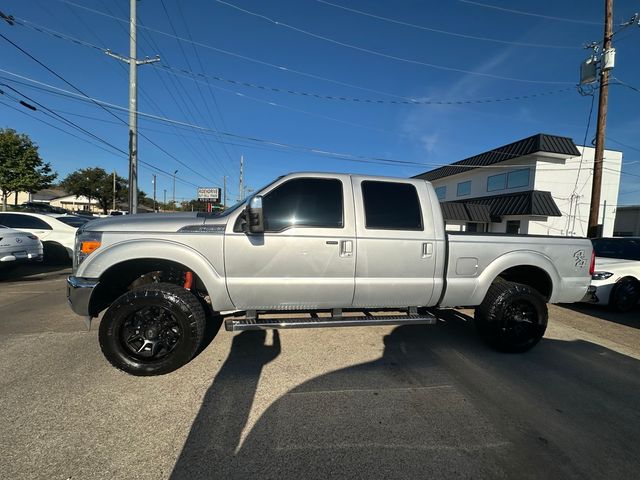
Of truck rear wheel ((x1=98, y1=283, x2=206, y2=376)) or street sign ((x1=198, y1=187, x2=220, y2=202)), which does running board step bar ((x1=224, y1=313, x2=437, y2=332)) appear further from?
street sign ((x1=198, y1=187, x2=220, y2=202))

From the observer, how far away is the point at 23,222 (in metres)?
9.12

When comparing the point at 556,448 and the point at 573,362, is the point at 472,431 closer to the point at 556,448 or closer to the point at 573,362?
the point at 556,448

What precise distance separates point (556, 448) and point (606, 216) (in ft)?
86.0

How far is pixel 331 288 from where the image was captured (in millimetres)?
3350

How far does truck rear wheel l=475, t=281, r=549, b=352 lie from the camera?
371 cm

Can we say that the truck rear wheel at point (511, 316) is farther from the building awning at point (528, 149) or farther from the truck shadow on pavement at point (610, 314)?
the building awning at point (528, 149)

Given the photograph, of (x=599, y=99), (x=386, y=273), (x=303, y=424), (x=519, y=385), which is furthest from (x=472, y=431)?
(x=599, y=99)

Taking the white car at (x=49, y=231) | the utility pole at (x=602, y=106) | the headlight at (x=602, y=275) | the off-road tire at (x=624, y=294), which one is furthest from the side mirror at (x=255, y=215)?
the utility pole at (x=602, y=106)

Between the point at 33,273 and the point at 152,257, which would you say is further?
the point at 33,273

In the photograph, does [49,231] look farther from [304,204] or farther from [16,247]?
[304,204]

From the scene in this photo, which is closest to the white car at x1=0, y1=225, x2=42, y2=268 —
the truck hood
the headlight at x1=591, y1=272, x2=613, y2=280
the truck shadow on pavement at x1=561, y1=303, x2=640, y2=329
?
the truck hood

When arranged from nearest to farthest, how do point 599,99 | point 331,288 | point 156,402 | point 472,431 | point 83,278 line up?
point 472,431 → point 156,402 → point 83,278 → point 331,288 → point 599,99

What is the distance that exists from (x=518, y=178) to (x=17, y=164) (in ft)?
132

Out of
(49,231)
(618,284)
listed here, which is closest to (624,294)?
(618,284)
